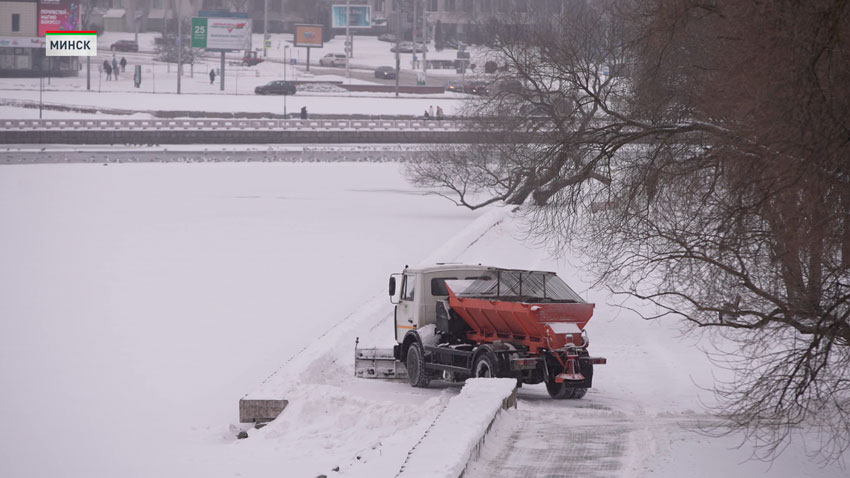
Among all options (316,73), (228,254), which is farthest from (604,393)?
(316,73)

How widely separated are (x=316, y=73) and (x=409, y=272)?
11044 centimetres

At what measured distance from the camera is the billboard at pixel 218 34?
370 feet

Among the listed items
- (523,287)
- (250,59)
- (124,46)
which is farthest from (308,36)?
(523,287)

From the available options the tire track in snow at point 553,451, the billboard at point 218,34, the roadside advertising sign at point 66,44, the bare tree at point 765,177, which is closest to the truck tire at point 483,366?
the tire track in snow at point 553,451

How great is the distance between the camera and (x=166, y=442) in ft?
52.4

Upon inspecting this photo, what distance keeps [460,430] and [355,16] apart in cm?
13671

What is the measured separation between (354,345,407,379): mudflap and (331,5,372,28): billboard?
127 meters

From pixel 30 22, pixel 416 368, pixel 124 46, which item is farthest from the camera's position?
pixel 124 46

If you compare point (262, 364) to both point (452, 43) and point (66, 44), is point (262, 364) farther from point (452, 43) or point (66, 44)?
point (452, 43)

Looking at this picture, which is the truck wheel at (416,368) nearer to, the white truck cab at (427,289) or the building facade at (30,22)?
the white truck cab at (427,289)

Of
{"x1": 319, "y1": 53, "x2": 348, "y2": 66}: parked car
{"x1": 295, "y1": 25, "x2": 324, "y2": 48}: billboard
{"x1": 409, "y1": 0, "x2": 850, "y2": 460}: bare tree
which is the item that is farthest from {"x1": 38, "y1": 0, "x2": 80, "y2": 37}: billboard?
{"x1": 409, "y1": 0, "x2": 850, "y2": 460}: bare tree

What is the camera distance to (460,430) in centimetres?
1139

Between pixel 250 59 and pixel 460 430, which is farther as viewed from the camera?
pixel 250 59

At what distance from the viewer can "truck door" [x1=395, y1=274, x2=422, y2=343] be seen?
17719mm
